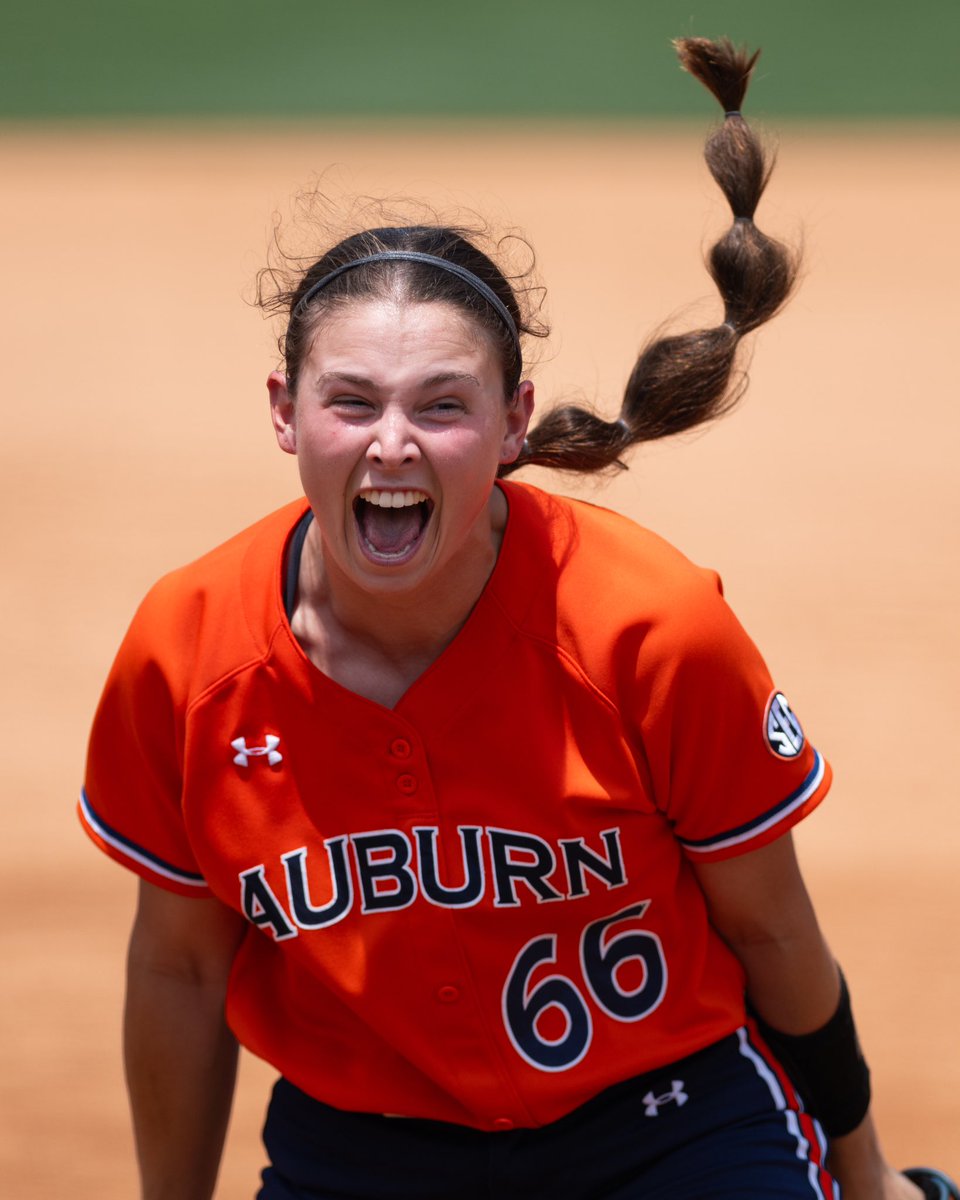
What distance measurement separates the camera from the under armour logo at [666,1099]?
2.23 meters

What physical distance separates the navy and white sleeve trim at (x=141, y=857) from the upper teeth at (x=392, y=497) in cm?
56

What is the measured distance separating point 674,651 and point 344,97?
1463cm

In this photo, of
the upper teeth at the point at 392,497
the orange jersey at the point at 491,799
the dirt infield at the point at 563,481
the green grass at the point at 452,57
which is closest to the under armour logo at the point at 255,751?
the orange jersey at the point at 491,799

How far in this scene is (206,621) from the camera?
2215 mm

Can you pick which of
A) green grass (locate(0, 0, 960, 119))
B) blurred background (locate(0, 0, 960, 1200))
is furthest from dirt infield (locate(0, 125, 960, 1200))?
green grass (locate(0, 0, 960, 119))

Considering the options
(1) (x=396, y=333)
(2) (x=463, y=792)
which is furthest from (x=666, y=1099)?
(1) (x=396, y=333)

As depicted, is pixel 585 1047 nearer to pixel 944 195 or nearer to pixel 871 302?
pixel 871 302

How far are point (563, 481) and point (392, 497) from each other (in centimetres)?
62

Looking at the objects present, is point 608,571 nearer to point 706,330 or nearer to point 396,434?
point 396,434

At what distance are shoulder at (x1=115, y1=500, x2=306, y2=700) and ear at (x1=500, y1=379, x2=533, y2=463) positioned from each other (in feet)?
1.08

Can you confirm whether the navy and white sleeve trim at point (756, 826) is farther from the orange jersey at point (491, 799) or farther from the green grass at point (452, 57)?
the green grass at point (452, 57)

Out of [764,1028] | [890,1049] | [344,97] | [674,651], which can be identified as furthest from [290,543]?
[344,97]

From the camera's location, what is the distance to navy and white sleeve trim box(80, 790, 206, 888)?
2277 mm

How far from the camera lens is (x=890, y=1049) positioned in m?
3.54
